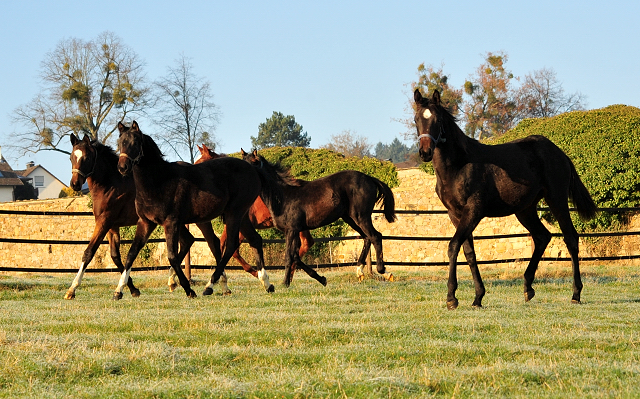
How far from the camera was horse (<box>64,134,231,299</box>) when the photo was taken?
33.1 feet

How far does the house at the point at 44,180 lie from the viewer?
78625 mm

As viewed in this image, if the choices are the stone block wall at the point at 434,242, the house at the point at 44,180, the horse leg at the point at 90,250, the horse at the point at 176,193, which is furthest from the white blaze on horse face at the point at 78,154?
the house at the point at 44,180

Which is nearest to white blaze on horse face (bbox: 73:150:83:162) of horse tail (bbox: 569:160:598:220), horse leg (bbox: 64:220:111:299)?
horse leg (bbox: 64:220:111:299)

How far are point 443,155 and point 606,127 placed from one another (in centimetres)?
1218

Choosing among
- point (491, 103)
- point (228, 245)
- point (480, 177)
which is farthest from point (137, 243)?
point (491, 103)

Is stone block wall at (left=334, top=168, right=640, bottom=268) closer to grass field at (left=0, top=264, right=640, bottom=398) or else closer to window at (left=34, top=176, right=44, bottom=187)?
grass field at (left=0, top=264, right=640, bottom=398)

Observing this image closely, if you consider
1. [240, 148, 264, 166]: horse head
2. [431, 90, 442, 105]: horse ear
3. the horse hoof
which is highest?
[431, 90, 442, 105]: horse ear

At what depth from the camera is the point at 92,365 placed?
4641 mm

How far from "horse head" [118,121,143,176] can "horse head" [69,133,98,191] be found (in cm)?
122

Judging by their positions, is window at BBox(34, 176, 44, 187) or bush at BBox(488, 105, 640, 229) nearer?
bush at BBox(488, 105, 640, 229)

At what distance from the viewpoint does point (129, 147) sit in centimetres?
899

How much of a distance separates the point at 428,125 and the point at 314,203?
4.47m

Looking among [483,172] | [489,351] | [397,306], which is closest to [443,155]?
[483,172]

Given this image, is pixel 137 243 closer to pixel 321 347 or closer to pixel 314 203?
pixel 314 203
